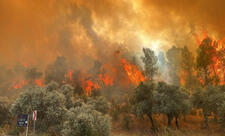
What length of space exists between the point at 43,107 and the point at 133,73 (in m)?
70.6

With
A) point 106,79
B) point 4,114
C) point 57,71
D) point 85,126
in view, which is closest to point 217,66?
point 85,126

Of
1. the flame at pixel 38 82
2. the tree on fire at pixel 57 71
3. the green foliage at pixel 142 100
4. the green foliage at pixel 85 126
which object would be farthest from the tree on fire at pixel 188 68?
the flame at pixel 38 82

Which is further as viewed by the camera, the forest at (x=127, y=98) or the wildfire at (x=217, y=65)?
the wildfire at (x=217, y=65)

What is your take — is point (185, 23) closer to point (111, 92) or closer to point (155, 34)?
point (155, 34)

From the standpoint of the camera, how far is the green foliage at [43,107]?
74.5 ft

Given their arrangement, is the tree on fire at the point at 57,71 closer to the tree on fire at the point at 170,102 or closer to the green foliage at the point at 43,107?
the green foliage at the point at 43,107

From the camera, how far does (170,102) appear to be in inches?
1070

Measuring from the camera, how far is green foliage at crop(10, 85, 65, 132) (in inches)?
894

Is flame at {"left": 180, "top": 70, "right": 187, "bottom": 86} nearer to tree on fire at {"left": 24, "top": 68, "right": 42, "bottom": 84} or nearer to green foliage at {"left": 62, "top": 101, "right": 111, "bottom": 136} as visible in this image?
green foliage at {"left": 62, "top": 101, "right": 111, "bottom": 136}

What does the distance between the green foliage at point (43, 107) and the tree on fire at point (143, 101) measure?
17.7 m

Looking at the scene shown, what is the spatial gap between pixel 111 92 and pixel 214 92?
2384 inches

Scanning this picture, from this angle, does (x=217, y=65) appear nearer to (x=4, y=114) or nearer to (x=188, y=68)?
(x=188, y=68)

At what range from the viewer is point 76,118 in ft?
53.0

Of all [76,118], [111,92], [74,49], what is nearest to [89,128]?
[76,118]
